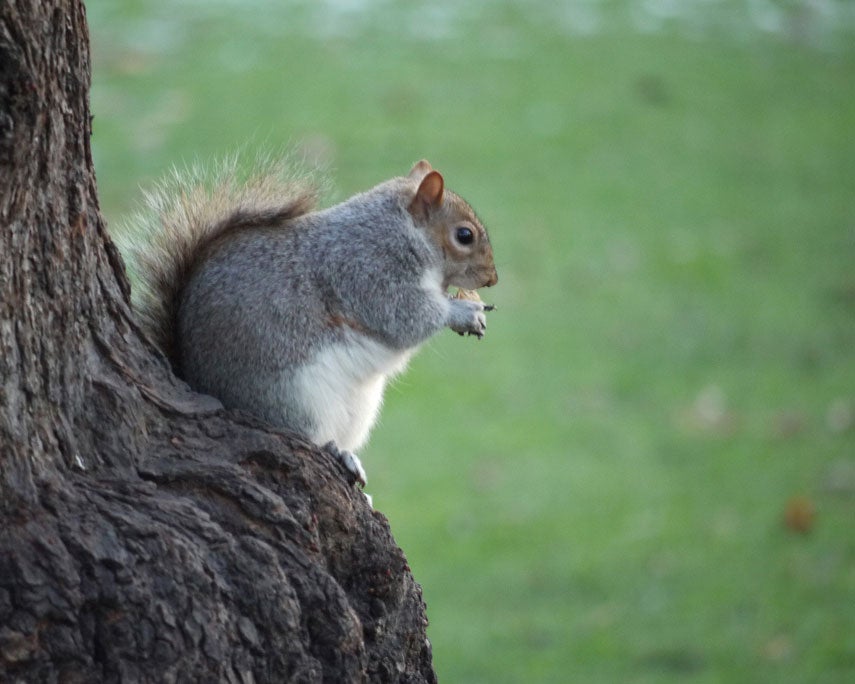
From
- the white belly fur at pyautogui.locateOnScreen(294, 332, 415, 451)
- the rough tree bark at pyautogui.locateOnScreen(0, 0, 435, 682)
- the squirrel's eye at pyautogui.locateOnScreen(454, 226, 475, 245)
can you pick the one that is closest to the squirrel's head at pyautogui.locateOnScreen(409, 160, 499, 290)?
the squirrel's eye at pyautogui.locateOnScreen(454, 226, 475, 245)

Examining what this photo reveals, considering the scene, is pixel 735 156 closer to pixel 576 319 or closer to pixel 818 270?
pixel 818 270

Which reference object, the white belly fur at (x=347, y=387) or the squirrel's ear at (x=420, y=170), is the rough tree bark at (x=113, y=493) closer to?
the white belly fur at (x=347, y=387)

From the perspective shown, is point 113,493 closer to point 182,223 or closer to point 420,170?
point 182,223

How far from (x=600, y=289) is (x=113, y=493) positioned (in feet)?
19.4

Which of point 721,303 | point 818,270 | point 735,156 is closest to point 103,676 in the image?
point 721,303

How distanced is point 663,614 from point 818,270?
10.9 feet

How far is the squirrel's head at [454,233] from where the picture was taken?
2.64 meters

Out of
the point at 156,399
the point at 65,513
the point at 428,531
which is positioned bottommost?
the point at 65,513

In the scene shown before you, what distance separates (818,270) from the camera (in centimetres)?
777

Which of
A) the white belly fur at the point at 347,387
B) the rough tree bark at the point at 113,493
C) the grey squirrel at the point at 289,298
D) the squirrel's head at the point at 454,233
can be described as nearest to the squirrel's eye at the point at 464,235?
the squirrel's head at the point at 454,233

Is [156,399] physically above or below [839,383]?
below

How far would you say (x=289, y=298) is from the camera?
2271mm

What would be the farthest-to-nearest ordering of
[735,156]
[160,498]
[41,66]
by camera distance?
1. [735,156]
2. [160,498]
3. [41,66]

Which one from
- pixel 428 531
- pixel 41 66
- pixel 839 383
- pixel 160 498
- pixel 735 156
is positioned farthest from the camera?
pixel 735 156
